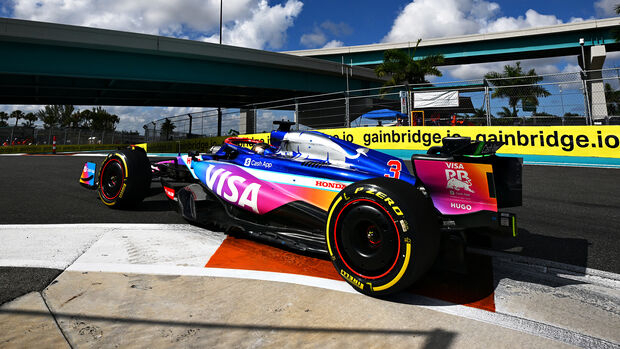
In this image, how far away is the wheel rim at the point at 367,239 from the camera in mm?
2184

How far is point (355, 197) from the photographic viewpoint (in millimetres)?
2326

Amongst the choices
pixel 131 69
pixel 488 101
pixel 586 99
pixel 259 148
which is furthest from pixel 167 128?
pixel 586 99

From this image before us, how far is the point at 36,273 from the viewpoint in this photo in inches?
99.2

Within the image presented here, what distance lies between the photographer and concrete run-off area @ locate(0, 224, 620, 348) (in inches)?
68.6

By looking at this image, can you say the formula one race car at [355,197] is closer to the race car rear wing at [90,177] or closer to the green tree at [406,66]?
the race car rear wing at [90,177]

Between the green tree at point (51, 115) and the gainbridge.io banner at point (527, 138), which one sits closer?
the gainbridge.io banner at point (527, 138)

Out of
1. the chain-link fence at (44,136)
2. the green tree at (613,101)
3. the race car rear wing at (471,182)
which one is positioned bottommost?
the race car rear wing at (471,182)

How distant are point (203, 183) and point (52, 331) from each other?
2401 millimetres

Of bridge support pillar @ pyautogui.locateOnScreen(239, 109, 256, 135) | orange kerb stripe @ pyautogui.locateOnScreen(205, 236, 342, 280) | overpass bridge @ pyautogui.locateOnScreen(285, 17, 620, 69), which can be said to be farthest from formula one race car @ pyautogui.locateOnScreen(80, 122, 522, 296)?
overpass bridge @ pyautogui.locateOnScreen(285, 17, 620, 69)

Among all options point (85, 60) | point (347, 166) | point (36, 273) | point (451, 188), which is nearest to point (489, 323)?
point (451, 188)

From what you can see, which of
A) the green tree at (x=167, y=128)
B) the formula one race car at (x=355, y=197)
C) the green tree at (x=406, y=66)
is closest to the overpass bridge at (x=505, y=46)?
the green tree at (x=406, y=66)

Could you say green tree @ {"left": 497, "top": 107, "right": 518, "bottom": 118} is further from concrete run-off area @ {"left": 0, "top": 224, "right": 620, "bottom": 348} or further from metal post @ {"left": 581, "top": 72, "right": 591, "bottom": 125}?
concrete run-off area @ {"left": 0, "top": 224, "right": 620, "bottom": 348}

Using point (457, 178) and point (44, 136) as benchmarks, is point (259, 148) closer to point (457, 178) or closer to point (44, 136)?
point (457, 178)

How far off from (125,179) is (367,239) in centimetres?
384
